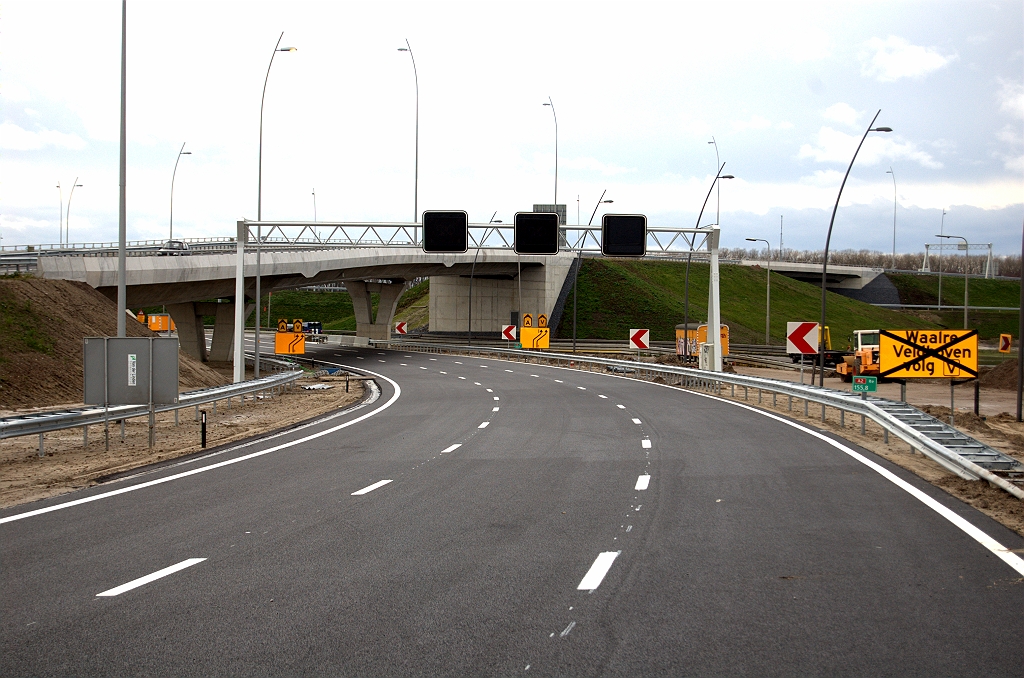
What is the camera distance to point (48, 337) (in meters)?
31.6

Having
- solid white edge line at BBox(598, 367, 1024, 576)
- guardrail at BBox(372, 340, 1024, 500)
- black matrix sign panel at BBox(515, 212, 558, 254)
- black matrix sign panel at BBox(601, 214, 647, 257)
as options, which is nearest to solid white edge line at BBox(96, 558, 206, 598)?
solid white edge line at BBox(598, 367, 1024, 576)

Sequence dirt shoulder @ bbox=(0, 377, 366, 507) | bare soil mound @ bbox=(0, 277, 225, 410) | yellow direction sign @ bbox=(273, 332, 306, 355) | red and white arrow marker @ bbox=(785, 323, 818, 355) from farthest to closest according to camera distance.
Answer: yellow direction sign @ bbox=(273, 332, 306, 355) → red and white arrow marker @ bbox=(785, 323, 818, 355) → bare soil mound @ bbox=(0, 277, 225, 410) → dirt shoulder @ bbox=(0, 377, 366, 507)

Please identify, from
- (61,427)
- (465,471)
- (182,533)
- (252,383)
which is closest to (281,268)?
(252,383)

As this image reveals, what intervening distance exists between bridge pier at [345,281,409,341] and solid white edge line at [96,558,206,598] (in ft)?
267

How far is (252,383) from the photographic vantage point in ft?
101

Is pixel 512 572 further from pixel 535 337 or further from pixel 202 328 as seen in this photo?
pixel 202 328

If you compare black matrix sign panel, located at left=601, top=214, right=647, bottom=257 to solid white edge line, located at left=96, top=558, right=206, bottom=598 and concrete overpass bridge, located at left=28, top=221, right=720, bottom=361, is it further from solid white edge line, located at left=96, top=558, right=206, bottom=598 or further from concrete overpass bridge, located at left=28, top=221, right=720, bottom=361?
solid white edge line, located at left=96, top=558, right=206, bottom=598

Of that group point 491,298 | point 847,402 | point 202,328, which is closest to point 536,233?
point 847,402

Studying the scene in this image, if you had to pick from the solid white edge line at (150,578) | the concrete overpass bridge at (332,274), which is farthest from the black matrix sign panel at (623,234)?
the solid white edge line at (150,578)

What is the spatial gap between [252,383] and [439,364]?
2999 cm

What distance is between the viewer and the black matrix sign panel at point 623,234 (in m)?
37.2

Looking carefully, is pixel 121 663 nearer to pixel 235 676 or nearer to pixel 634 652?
pixel 235 676

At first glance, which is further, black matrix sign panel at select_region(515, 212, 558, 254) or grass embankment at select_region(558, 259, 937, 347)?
grass embankment at select_region(558, 259, 937, 347)

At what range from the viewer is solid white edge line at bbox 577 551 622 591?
7.41 m
